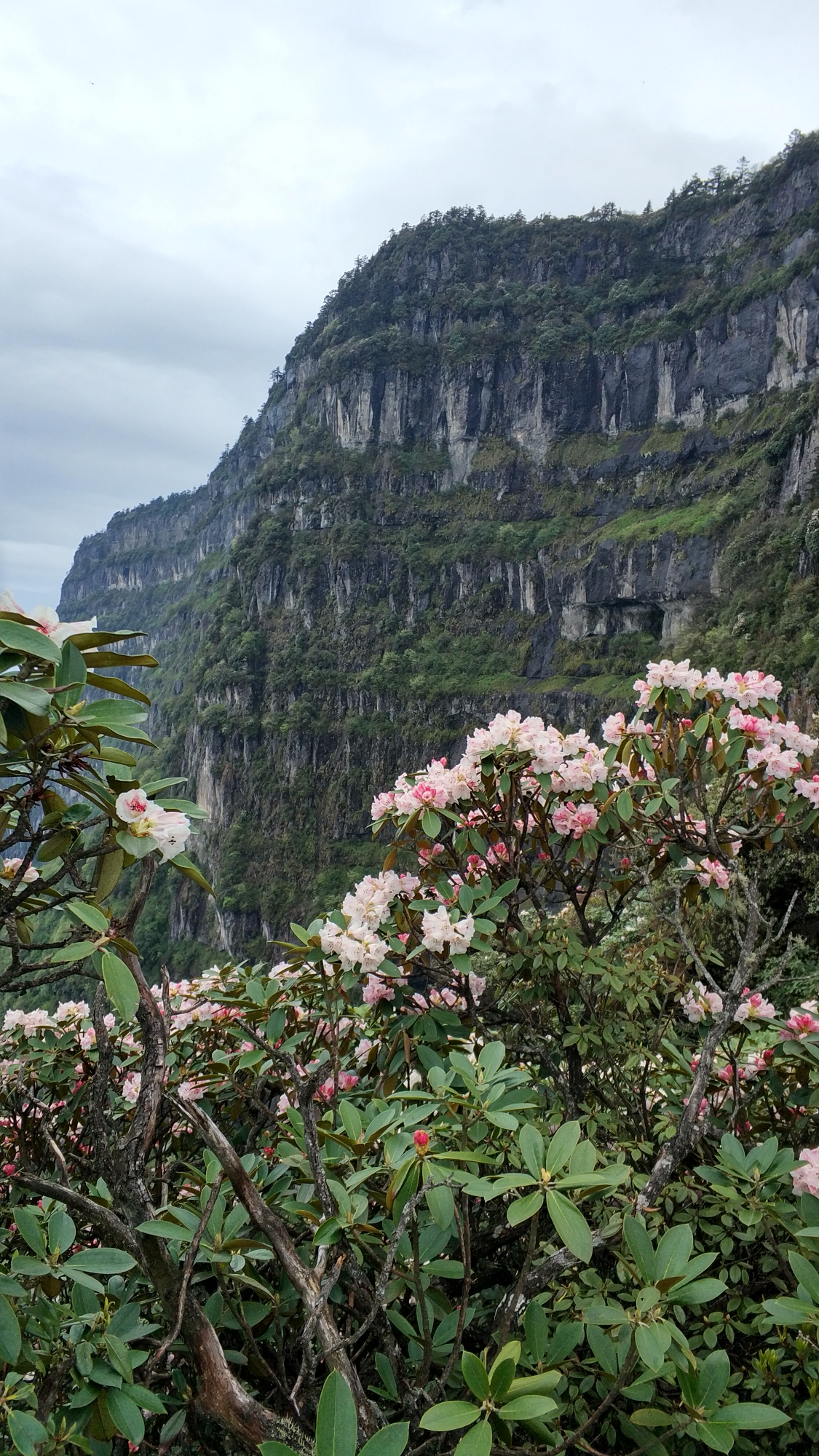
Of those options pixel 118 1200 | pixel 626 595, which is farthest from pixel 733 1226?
pixel 626 595

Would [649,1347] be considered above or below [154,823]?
below

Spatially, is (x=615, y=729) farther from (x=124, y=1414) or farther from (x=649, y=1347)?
(x=124, y=1414)

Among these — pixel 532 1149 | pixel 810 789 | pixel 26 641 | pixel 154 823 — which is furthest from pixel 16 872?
pixel 810 789

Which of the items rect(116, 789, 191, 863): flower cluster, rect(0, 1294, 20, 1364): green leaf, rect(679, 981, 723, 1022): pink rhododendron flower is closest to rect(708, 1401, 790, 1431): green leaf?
rect(0, 1294, 20, 1364): green leaf

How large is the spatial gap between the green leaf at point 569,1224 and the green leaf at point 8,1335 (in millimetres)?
519

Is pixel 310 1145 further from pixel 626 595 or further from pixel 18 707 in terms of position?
pixel 626 595

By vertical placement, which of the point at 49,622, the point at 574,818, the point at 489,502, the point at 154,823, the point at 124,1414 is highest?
the point at 489,502

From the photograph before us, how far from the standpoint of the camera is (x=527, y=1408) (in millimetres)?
628

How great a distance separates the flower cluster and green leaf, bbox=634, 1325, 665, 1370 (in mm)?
667

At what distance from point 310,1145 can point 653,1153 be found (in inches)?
26.9

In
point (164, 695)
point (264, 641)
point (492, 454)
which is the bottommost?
point (164, 695)

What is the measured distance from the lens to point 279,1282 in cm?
104

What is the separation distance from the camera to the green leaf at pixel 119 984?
750mm

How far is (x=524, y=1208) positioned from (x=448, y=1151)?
214 mm
